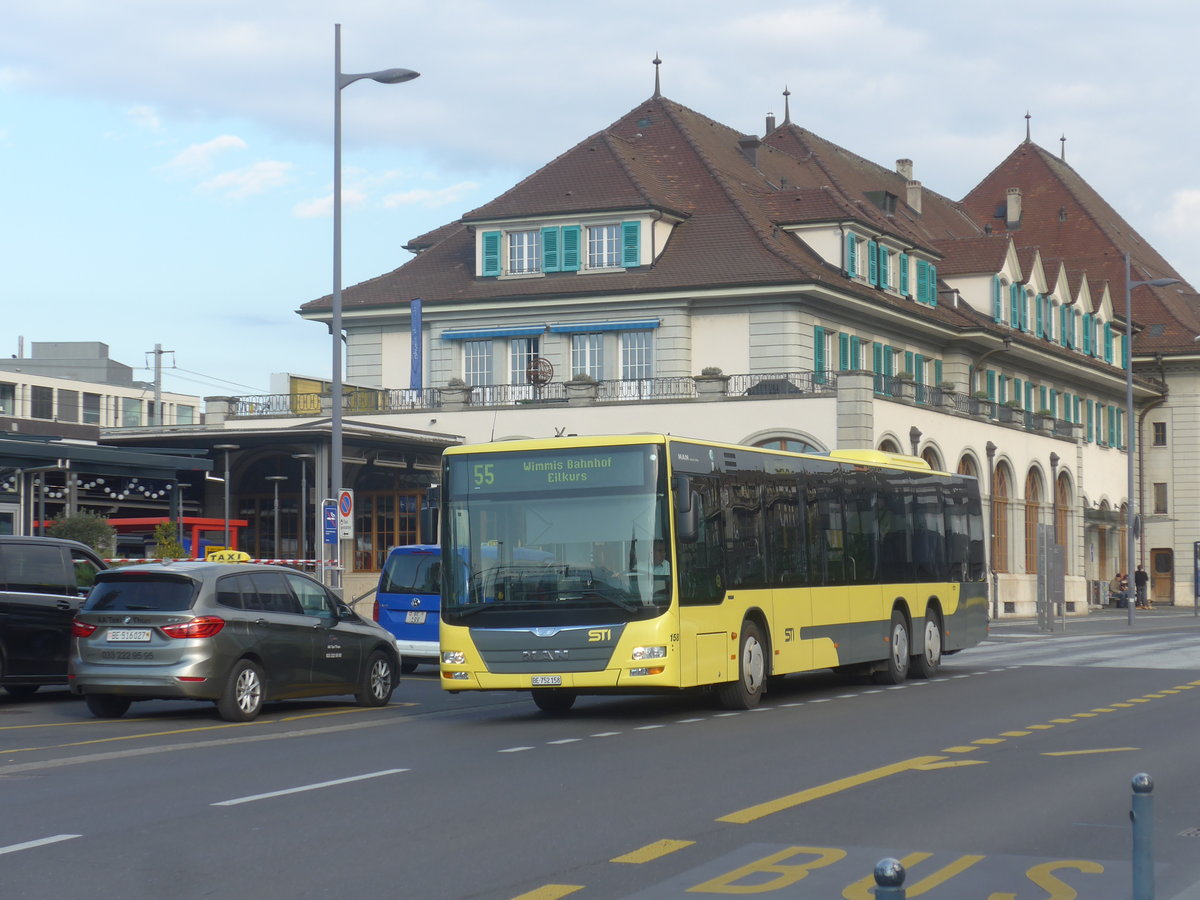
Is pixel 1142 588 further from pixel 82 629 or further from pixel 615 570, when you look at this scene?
pixel 82 629

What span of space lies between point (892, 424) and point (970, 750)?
34.8m

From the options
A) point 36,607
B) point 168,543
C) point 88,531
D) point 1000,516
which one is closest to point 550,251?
point 1000,516

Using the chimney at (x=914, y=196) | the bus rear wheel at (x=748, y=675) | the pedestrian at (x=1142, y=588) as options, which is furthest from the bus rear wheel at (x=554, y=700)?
the chimney at (x=914, y=196)

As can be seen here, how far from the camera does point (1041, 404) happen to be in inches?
2790

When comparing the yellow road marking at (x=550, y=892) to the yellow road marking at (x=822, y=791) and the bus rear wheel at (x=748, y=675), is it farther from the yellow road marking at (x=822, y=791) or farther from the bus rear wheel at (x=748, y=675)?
the bus rear wheel at (x=748, y=675)

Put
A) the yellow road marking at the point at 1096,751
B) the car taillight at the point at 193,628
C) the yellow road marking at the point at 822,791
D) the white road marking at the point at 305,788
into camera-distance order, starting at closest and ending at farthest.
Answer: the yellow road marking at the point at 822,791, the white road marking at the point at 305,788, the yellow road marking at the point at 1096,751, the car taillight at the point at 193,628

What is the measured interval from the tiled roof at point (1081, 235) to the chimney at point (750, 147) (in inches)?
969

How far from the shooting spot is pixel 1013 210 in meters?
86.9

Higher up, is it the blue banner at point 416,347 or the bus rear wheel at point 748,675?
the blue banner at point 416,347

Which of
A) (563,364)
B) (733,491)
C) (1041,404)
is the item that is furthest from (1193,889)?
(1041,404)

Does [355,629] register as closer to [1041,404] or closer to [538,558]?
[538,558]

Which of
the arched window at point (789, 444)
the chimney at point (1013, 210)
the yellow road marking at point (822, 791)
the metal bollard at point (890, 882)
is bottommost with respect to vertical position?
the yellow road marking at point (822, 791)

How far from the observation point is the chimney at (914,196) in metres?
74.0

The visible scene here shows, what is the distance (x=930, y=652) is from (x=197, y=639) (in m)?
12.0
